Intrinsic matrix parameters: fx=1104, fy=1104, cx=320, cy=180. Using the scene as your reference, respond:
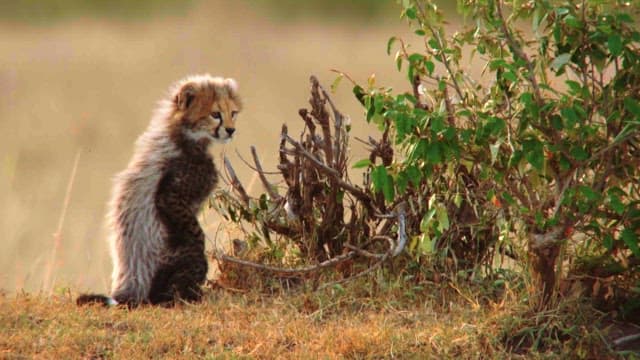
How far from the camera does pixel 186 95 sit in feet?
16.5

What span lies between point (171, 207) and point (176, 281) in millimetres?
332

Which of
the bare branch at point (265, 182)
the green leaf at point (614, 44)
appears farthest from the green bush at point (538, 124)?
the bare branch at point (265, 182)

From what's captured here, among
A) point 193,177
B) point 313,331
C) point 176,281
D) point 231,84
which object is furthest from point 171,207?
point 313,331

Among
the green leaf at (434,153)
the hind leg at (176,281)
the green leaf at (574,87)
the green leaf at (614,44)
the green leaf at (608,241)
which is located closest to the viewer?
the green leaf at (614,44)

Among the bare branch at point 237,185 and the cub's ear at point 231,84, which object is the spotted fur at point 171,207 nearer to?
the cub's ear at point 231,84

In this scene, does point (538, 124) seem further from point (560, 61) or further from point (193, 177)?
point (193, 177)

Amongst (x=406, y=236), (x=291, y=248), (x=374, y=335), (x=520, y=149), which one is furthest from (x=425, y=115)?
(x=291, y=248)

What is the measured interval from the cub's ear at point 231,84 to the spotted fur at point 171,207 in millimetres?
11

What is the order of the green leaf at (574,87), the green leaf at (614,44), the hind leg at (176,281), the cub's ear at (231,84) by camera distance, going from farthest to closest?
the cub's ear at (231,84), the hind leg at (176,281), the green leaf at (574,87), the green leaf at (614,44)

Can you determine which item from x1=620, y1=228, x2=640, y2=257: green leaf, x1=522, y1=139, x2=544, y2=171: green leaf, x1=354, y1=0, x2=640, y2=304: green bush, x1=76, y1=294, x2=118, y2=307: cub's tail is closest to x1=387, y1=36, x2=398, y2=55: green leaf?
x1=354, y1=0, x2=640, y2=304: green bush

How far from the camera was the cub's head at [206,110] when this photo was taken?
497 cm

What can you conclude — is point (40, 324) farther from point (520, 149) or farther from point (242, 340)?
point (520, 149)

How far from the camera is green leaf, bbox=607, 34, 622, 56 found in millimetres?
3627

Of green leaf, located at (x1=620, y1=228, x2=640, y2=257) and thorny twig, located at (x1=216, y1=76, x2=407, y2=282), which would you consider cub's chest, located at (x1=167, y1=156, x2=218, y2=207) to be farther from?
A: green leaf, located at (x1=620, y1=228, x2=640, y2=257)
